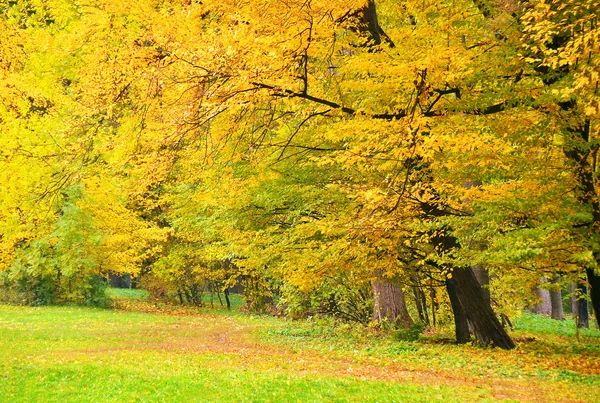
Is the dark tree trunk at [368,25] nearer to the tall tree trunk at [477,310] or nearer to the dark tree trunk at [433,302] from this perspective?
the tall tree trunk at [477,310]

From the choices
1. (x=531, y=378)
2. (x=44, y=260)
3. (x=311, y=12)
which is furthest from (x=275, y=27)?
(x=44, y=260)

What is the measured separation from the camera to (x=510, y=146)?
9.72 m

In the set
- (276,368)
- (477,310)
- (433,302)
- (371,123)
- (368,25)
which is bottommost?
(276,368)

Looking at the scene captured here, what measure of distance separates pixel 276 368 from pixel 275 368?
0.07 ft

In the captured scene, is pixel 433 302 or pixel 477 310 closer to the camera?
pixel 477 310

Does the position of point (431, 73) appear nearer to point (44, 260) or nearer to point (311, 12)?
point (311, 12)

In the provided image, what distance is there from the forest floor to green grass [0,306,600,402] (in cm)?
2

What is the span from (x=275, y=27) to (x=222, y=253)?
10537 millimetres

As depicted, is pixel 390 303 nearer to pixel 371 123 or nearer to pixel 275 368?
pixel 275 368

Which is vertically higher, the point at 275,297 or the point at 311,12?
the point at 311,12

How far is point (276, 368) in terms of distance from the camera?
10773 millimetres

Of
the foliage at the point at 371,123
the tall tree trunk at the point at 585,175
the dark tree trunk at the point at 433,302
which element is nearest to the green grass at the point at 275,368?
the foliage at the point at 371,123

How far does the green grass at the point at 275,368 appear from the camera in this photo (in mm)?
8680

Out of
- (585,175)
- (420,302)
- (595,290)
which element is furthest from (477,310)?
(420,302)
